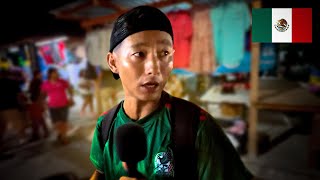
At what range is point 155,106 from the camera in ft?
6.94

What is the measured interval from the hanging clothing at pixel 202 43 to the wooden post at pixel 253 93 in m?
0.70

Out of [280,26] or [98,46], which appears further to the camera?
[98,46]

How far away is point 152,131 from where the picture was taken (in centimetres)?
203

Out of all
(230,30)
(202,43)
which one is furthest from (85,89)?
(230,30)

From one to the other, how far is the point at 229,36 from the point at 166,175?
3.39m

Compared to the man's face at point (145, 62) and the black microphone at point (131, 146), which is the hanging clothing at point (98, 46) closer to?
the man's face at point (145, 62)

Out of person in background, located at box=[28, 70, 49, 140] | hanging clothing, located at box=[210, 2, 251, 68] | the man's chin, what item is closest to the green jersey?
the man's chin

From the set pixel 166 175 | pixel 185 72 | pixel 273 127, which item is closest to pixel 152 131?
pixel 166 175

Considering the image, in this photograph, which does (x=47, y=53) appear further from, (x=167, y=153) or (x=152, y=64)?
(x=167, y=153)

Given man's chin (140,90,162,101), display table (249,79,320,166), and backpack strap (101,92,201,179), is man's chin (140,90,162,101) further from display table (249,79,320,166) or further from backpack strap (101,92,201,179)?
display table (249,79,320,166)

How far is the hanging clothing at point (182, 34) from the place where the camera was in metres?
5.02

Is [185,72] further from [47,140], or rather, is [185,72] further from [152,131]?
[47,140]

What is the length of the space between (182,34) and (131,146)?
3.70m

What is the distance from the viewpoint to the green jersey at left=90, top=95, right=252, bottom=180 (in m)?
1.86
